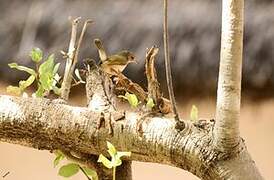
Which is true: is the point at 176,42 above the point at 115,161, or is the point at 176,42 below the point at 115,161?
above

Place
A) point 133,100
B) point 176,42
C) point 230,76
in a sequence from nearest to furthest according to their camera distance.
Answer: point 230,76 < point 133,100 < point 176,42

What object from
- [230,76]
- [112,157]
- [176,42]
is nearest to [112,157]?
[112,157]

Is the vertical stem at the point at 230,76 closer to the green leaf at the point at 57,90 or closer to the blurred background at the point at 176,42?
the green leaf at the point at 57,90

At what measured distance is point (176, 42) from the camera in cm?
75

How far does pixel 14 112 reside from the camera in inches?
18.4

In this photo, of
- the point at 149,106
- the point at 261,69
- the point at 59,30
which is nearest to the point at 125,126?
the point at 149,106

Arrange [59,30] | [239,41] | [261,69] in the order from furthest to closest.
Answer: [59,30], [261,69], [239,41]

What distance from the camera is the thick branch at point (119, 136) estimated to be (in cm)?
39

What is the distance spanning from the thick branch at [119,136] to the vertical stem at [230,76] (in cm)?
1

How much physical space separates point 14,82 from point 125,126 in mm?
443

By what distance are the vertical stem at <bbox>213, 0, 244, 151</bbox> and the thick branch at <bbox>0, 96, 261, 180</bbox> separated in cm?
1

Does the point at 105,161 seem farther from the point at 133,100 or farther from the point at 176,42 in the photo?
the point at 176,42

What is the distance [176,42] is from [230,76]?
0.38 metres

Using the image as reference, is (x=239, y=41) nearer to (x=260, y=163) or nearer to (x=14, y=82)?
(x=260, y=163)
